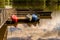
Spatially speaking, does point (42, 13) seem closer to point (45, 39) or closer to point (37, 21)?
point (37, 21)

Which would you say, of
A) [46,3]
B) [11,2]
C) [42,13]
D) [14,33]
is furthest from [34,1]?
[14,33]

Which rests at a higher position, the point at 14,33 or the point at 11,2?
the point at 11,2

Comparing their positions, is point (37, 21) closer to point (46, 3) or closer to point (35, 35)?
point (35, 35)

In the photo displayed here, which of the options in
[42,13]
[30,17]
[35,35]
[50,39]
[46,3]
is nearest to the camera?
[50,39]

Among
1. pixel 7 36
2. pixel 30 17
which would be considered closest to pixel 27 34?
pixel 7 36

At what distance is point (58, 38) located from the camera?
2340 millimetres

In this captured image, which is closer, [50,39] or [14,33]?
[50,39]

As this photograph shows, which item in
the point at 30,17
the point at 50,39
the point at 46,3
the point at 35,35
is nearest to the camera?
the point at 50,39

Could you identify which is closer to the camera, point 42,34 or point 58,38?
point 58,38

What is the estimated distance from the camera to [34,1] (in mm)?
8273

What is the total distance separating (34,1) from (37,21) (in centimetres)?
470

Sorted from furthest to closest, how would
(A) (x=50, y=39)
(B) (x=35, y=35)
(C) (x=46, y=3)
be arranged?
(C) (x=46, y=3) → (B) (x=35, y=35) → (A) (x=50, y=39)

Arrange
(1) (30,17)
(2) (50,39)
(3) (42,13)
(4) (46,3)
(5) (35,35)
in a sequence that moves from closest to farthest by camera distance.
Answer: (2) (50,39)
(5) (35,35)
(1) (30,17)
(3) (42,13)
(4) (46,3)

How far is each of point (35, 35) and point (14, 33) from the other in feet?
1.15
